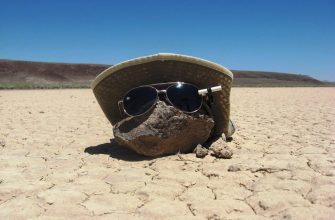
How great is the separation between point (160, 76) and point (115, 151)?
0.82 m

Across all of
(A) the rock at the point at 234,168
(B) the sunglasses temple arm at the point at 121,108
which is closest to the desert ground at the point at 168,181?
(A) the rock at the point at 234,168

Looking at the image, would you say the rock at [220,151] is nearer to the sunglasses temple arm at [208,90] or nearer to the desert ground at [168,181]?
the desert ground at [168,181]

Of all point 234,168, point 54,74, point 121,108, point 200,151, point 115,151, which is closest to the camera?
point 234,168

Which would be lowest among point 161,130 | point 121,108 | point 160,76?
point 161,130

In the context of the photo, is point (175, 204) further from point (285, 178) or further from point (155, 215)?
point (285, 178)

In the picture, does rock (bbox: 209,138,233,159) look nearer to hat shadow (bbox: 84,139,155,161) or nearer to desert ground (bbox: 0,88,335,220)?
desert ground (bbox: 0,88,335,220)

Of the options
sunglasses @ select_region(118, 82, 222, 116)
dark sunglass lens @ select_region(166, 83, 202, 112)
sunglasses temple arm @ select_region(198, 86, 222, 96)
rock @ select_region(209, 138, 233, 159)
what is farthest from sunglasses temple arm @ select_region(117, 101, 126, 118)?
rock @ select_region(209, 138, 233, 159)

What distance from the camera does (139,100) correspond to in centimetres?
339

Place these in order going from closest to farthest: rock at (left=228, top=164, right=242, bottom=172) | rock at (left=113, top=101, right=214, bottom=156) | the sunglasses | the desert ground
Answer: the desert ground, rock at (left=228, top=164, right=242, bottom=172), rock at (left=113, top=101, right=214, bottom=156), the sunglasses

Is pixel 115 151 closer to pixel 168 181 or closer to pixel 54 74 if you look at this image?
pixel 168 181

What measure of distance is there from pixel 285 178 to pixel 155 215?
0.98m

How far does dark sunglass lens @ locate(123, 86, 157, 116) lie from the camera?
334 cm

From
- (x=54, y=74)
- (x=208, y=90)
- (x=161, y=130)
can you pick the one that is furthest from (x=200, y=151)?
(x=54, y=74)

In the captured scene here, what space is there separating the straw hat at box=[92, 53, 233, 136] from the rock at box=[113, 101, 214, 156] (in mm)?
284
